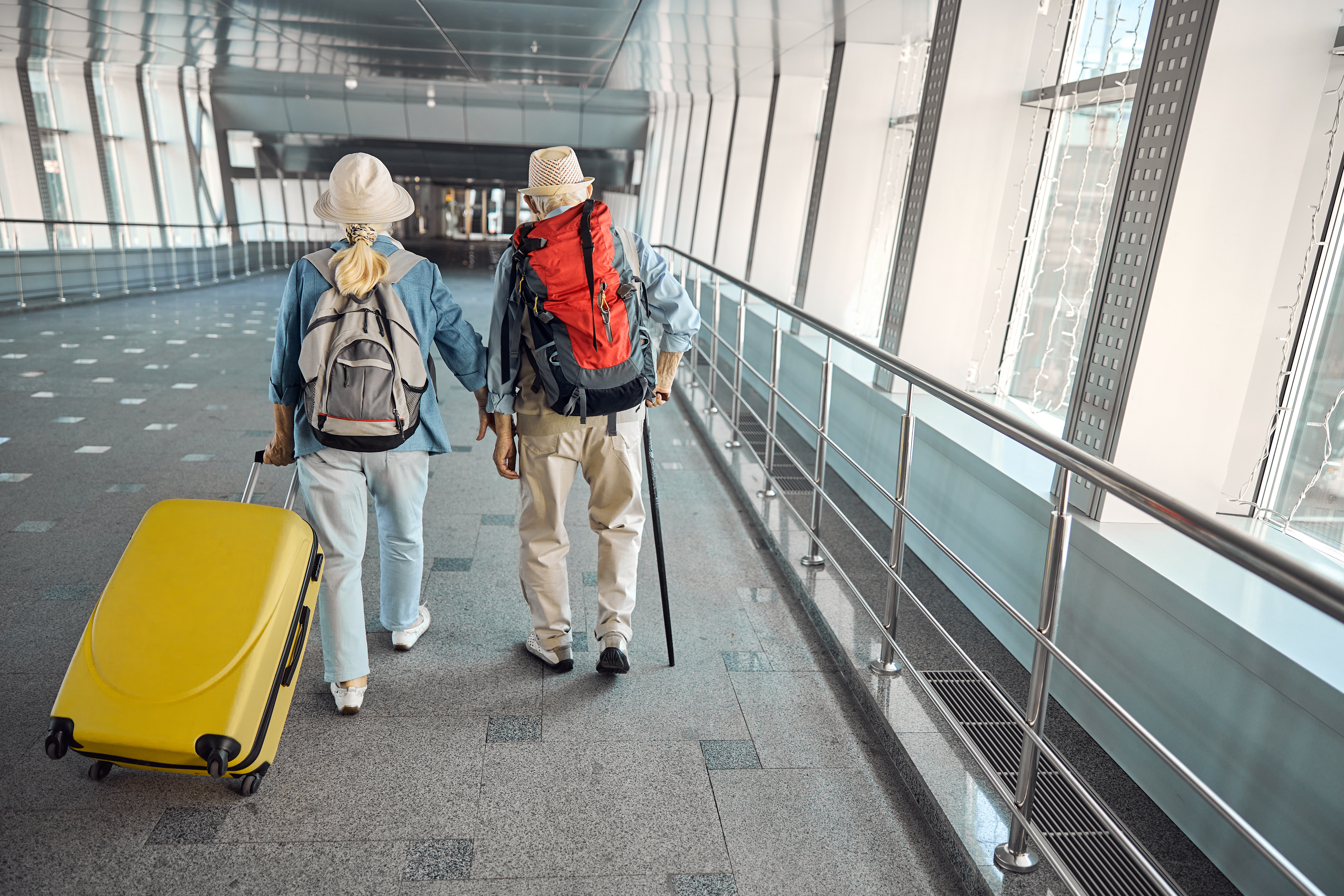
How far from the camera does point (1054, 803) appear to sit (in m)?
2.24

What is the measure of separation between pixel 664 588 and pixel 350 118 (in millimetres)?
18436

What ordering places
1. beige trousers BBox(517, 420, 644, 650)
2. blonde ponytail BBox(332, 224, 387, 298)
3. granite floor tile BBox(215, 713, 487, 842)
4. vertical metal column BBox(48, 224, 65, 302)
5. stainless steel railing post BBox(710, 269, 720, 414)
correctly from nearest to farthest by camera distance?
granite floor tile BBox(215, 713, 487, 842), blonde ponytail BBox(332, 224, 387, 298), beige trousers BBox(517, 420, 644, 650), stainless steel railing post BBox(710, 269, 720, 414), vertical metal column BBox(48, 224, 65, 302)

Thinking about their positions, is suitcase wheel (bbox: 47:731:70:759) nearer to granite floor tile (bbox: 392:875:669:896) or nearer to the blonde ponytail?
granite floor tile (bbox: 392:875:669:896)

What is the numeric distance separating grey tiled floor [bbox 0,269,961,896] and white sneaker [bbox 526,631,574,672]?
47 mm

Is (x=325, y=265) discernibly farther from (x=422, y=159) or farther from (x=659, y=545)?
(x=422, y=159)

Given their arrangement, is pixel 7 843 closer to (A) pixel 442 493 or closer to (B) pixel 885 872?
(B) pixel 885 872

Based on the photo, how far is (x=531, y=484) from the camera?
8.44 feet

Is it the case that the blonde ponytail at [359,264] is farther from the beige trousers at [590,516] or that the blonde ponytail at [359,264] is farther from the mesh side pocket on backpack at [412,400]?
the beige trousers at [590,516]

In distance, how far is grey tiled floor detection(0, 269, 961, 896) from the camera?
1.86 metres

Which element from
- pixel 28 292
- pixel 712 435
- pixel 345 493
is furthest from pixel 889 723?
pixel 28 292

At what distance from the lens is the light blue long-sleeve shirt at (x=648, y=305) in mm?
2412

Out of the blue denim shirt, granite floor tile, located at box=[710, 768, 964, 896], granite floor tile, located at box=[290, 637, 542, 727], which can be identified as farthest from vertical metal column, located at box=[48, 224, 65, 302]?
granite floor tile, located at box=[710, 768, 964, 896]

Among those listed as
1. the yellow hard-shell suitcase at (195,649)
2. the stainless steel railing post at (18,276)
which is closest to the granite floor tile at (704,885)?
the yellow hard-shell suitcase at (195,649)

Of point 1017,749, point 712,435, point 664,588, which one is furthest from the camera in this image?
point 712,435
